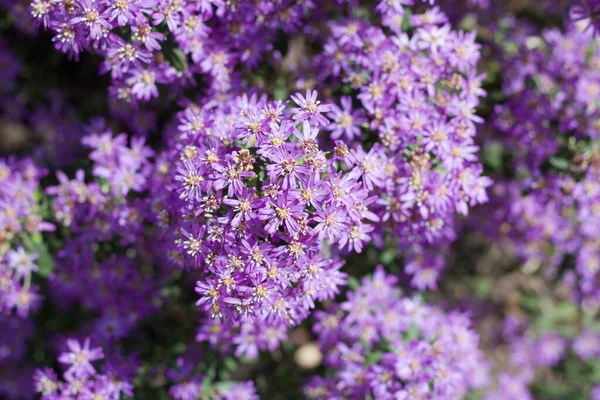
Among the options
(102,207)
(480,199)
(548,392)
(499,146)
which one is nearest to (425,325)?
(480,199)

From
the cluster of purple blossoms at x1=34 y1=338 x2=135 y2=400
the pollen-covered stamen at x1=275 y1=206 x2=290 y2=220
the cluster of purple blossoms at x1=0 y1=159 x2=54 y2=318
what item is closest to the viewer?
the pollen-covered stamen at x1=275 y1=206 x2=290 y2=220

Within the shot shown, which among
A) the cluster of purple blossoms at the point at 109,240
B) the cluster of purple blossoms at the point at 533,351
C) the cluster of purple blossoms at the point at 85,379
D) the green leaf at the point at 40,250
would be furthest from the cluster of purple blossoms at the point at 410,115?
the cluster of purple blossoms at the point at 533,351

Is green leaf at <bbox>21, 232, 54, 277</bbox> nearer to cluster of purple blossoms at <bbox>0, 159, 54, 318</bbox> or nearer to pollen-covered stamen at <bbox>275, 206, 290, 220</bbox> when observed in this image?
cluster of purple blossoms at <bbox>0, 159, 54, 318</bbox>

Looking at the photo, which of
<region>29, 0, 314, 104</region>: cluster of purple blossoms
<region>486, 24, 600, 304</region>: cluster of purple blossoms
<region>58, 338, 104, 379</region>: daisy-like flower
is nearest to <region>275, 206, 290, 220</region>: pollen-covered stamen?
<region>29, 0, 314, 104</region>: cluster of purple blossoms

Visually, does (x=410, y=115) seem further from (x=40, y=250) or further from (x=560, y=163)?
(x=40, y=250)

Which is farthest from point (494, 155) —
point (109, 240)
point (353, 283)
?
point (109, 240)

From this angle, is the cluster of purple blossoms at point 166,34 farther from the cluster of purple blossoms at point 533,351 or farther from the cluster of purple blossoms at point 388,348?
the cluster of purple blossoms at point 533,351

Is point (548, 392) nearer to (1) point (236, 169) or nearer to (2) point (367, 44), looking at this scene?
(2) point (367, 44)
